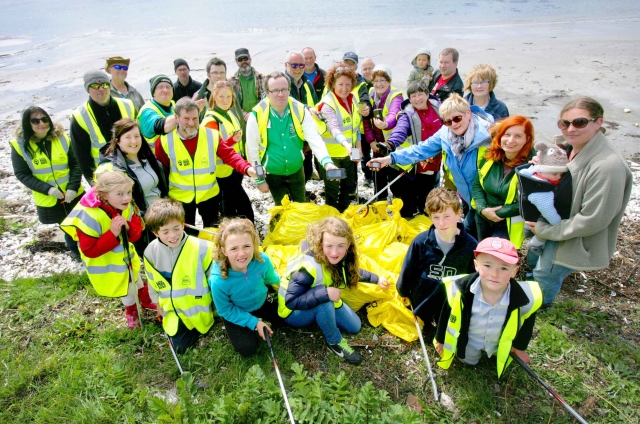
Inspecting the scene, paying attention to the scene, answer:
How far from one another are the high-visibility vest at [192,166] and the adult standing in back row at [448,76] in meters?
3.57

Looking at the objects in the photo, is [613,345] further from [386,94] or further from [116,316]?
[116,316]

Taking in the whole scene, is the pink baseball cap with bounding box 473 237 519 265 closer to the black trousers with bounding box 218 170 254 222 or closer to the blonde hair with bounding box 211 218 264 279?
the blonde hair with bounding box 211 218 264 279

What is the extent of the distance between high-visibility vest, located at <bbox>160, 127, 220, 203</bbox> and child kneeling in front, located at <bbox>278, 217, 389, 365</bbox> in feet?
4.92

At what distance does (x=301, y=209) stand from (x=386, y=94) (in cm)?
217

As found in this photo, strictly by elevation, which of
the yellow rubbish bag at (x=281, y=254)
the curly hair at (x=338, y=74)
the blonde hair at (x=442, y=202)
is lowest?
the yellow rubbish bag at (x=281, y=254)

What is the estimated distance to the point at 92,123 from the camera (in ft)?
14.5

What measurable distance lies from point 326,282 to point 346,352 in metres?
0.67

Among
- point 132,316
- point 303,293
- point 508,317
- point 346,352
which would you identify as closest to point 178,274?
point 132,316

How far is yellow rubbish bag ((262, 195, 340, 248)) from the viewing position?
454 centimetres

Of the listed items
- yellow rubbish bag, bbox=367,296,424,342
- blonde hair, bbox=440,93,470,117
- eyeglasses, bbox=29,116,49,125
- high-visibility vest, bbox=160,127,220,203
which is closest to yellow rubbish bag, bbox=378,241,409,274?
yellow rubbish bag, bbox=367,296,424,342

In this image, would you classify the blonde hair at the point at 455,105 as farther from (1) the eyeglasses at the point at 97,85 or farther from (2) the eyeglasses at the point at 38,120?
(2) the eyeglasses at the point at 38,120

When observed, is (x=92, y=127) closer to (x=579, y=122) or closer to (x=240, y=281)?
(x=240, y=281)

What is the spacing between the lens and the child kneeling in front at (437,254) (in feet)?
10.4

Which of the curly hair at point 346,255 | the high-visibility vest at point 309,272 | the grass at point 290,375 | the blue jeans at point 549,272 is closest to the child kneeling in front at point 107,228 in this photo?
the grass at point 290,375
